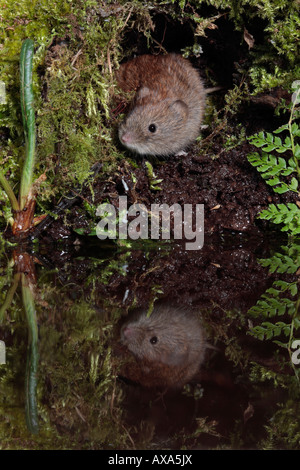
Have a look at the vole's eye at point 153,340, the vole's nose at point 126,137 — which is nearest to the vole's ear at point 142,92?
the vole's nose at point 126,137

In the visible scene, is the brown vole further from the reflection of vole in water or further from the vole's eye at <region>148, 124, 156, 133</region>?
the reflection of vole in water

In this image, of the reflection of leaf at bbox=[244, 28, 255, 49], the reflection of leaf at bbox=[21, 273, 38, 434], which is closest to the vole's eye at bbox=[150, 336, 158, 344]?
the reflection of leaf at bbox=[21, 273, 38, 434]

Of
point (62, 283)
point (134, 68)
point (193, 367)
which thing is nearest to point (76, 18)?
point (134, 68)

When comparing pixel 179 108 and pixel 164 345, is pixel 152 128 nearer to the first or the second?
pixel 179 108

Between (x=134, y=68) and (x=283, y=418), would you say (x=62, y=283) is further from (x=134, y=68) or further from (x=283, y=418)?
(x=134, y=68)

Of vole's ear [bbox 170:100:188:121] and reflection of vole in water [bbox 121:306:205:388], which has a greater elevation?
vole's ear [bbox 170:100:188:121]

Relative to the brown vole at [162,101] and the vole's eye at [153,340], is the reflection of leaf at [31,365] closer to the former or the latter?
Result: the vole's eye at [153,340]
